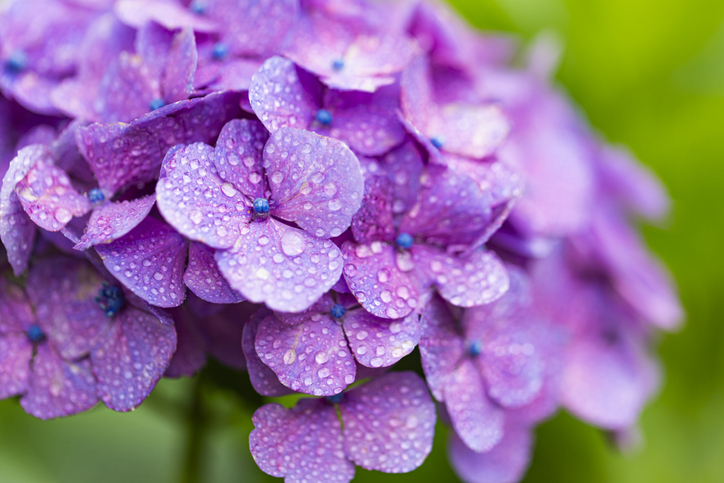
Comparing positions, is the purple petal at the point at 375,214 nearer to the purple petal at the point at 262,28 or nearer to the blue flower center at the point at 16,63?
the purple petal at the point at 262,28

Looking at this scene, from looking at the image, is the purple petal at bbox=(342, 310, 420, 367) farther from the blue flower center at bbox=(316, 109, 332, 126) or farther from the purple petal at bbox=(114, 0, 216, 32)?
the purple petal at bbox=(114, 0, 216, 32)

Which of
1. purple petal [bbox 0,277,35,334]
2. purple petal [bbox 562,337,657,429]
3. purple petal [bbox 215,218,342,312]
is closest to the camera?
purple petal [bbox 215,218,342,312]

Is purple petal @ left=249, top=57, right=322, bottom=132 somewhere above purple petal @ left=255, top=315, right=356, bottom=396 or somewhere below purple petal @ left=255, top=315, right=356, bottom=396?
above

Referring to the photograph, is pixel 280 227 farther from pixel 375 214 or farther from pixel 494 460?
pixel 494 460

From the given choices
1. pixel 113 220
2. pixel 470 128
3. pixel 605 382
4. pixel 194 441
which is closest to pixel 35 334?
pixel 113 220

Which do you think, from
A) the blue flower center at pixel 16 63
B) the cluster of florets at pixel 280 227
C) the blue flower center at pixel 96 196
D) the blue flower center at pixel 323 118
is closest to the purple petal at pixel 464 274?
the cluster of florets at pixel 280 227

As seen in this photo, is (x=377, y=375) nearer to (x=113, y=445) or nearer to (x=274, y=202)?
(x=274, y=202)

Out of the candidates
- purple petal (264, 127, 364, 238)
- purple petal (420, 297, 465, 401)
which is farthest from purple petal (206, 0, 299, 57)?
purple petal (420, 297, 465, 401)
